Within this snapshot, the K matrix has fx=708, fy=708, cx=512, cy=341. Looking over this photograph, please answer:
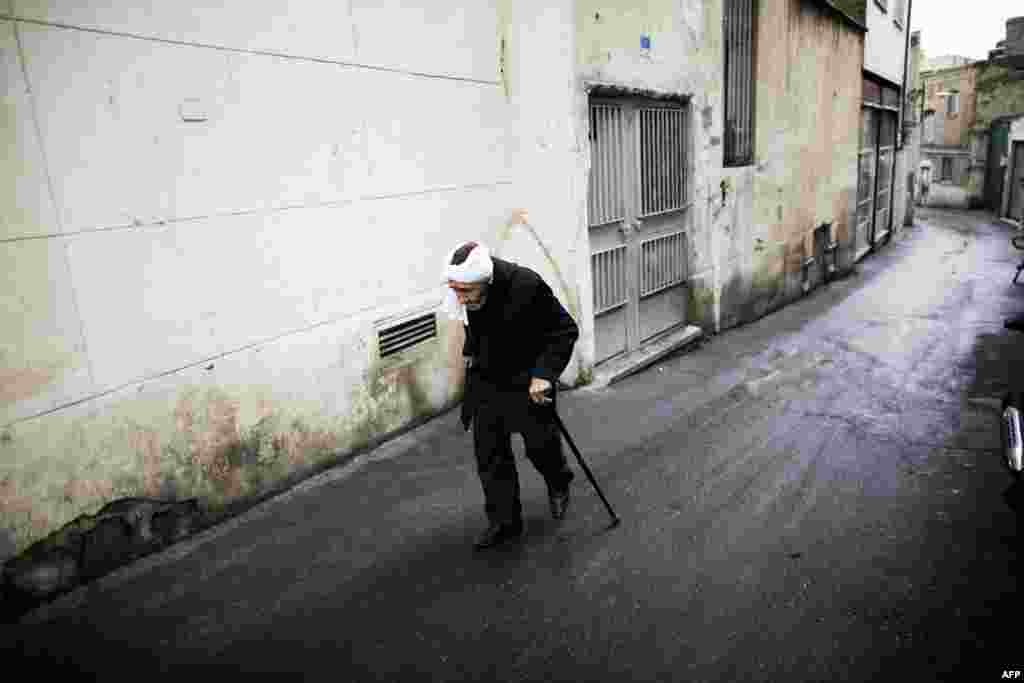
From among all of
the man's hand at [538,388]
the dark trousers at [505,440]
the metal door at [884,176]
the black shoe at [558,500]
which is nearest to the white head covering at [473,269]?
the man's hand at [538,388]

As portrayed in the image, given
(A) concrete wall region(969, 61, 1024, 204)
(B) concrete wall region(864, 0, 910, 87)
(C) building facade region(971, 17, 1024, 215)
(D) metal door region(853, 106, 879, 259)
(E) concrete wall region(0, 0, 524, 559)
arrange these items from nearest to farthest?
(E) concrete wall region(0, 0, 524, 559) < (B) concrete wall region(864, 0, 910, 87) < (D) metal door region(853, 106, 879, 259) < (C) building facade region(971, 17, 1024, 215) < (A) concrete wall region(969, 61, 1024, 204)

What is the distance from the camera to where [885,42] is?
16562mm

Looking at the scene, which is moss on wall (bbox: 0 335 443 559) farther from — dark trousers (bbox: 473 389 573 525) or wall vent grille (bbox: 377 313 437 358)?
dark trousers (bbox: 473 389 573 525)

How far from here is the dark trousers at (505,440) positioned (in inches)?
152

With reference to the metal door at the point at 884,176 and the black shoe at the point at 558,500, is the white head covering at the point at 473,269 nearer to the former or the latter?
the black shoe at the point at 558,500

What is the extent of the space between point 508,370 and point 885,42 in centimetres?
1702

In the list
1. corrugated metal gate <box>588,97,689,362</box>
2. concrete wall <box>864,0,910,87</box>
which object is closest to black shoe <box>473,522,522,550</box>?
corrugated metal gate <box>588,97,689,362</box>

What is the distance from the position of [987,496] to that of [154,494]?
497 cm

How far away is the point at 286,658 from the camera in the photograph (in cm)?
309

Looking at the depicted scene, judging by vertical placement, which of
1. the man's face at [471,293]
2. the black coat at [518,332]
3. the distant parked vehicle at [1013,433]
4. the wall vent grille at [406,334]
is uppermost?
the man's face at [471,293]

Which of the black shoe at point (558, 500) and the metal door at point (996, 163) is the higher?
the metal door at point (996, 163)

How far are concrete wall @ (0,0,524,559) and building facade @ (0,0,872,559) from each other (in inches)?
0.5

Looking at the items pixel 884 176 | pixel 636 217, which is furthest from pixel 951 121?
pixel 636 217

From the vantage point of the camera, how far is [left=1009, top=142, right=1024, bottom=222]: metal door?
25366mm
